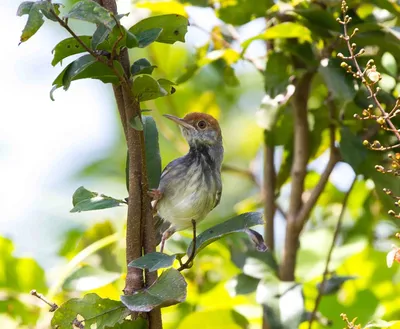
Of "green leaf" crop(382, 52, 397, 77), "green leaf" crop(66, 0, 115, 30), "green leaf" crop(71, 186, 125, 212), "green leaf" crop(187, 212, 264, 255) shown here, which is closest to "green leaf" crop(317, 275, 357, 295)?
"green leaf" crop(382, 52, 397, 77)

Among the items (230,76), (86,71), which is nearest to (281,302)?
(230,76)

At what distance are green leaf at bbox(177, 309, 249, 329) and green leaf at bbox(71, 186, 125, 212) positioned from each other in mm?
925

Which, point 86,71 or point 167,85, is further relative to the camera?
point 167,85

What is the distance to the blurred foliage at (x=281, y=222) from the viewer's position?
2.65m

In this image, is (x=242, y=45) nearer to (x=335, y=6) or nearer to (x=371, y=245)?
(x=335, y=6)

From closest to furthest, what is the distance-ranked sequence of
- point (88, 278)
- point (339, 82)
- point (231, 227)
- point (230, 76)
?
point (231, 227)
point (339, 82)
point (88, 278)
point (230, 76)

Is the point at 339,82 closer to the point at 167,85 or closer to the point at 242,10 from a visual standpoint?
the point at 242,10

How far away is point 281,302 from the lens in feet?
8.43

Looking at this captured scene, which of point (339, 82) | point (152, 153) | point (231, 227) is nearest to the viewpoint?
point (231, 227)

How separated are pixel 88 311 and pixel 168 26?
0.75 meters

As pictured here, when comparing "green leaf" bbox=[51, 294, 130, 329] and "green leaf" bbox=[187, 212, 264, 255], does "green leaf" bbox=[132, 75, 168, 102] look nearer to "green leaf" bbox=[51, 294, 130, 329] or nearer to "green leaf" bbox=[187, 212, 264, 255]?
"green leaf" bbox=[187, 212, 264, 255]

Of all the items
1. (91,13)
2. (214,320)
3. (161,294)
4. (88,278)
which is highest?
(91,13)

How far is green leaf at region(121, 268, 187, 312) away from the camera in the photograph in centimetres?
165

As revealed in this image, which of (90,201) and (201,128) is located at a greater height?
(90,201)
